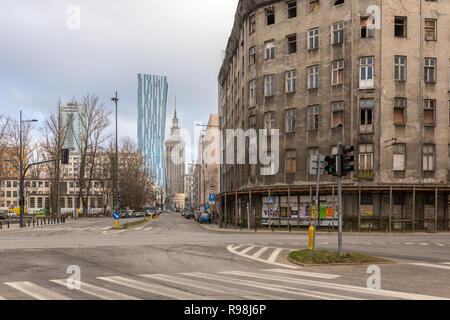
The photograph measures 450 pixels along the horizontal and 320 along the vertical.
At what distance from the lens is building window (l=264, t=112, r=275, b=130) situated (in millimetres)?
39469

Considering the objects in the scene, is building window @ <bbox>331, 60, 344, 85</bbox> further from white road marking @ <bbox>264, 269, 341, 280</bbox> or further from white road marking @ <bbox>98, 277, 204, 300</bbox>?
white road marking @ <bbox>98, 277, 204, 300</bbox>

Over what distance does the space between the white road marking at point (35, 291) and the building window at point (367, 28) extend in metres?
33.6

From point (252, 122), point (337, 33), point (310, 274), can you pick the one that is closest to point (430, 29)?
point (337, 33)

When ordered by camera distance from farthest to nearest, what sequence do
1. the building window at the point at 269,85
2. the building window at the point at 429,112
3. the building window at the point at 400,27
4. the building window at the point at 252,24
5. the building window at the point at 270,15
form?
the building window at the point at 252,24 → the building window at the point at 270,15 → the building window at the point at 269,85 → the building window at the point at 400,27 → the building window at the point at 429,112

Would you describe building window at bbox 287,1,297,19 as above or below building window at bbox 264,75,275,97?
above

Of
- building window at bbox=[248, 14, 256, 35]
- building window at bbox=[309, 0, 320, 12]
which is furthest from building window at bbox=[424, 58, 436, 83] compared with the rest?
building window at bbox=[248, 14, 256, 35]

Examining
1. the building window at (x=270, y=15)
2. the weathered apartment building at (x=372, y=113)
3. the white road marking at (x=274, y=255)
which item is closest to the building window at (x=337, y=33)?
the weathered apartment building at (x=372, y=113)

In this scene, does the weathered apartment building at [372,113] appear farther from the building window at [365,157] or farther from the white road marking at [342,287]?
the white road marking at [342,287]

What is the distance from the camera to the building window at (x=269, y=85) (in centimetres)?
3991

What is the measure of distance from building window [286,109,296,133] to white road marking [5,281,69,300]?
3108 centimetres
